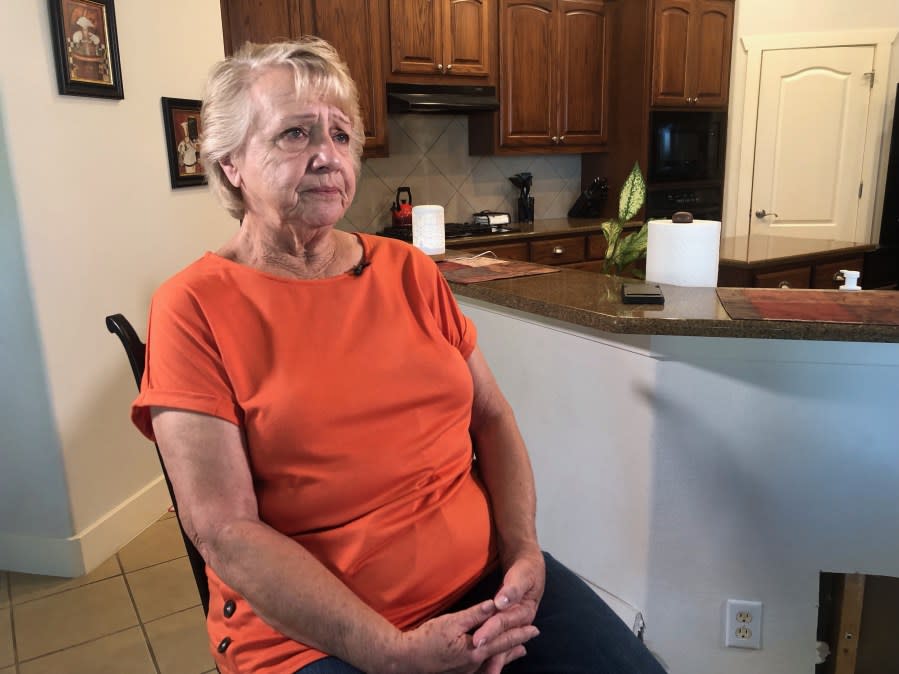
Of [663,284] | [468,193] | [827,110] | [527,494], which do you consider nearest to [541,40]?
[468,193]

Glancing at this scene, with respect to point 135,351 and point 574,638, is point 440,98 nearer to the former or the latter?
point 135,351

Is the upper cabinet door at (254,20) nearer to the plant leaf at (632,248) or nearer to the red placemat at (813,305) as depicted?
the plant leaf at (632,248)

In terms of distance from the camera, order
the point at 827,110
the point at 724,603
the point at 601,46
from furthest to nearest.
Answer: the point at 827,110 → the point at 601,46 → the point at 724,603

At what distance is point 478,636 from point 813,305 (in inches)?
37.5

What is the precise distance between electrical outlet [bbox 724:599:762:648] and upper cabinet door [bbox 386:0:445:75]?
10.1 ft

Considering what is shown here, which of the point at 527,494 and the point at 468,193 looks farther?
the point at 468,193

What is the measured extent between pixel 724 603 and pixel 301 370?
108cm

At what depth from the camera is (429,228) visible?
2385mm

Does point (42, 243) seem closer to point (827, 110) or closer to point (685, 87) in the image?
point (685, 87)

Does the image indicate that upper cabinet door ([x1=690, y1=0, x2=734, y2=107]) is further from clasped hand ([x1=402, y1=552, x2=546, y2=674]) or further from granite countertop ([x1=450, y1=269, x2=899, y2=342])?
clasped hand ([x1=402, y1=552, x2=546, y2=674])

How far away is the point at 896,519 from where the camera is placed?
1417 millimetres

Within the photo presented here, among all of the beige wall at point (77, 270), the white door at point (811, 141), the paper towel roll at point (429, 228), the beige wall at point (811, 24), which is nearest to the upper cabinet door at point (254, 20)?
the beige wall at point (77, 270)

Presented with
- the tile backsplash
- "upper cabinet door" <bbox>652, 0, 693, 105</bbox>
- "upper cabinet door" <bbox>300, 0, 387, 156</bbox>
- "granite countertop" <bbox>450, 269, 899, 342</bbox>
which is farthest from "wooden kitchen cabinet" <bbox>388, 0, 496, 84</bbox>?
"granite countertop" <bbox>450, 269, 899, 342</bbox>

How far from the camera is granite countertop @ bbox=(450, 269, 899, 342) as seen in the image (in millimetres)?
1282
